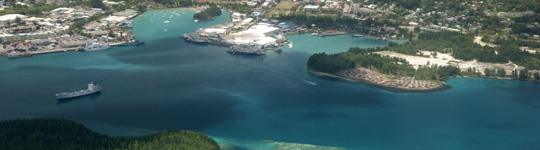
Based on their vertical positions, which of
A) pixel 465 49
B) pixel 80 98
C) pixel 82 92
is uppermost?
pixel 465 49

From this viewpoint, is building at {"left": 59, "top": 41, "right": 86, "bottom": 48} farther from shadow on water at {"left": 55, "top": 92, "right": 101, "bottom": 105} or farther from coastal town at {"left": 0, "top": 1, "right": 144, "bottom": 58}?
shadow on water at {"left": 55, "top": 92, "right": 101, "bottom": 105}

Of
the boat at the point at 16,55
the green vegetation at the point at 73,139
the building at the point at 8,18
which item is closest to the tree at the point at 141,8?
the building at the point at 8,18

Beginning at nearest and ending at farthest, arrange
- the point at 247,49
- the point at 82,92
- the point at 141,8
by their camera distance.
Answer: the point at 82,92, the point at 247,49, the point at 141,8

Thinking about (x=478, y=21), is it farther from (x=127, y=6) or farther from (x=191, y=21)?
→ (x=127, y=6)

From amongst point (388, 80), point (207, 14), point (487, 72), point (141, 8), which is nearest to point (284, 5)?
point (207, 14)

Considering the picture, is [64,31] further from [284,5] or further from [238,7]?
[284,5]

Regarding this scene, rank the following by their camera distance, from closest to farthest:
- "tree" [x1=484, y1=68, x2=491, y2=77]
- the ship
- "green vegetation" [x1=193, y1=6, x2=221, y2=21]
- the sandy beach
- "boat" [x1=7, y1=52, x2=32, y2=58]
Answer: the sandy beach
"tree" [x1=484, y1=68, x2=491, y2=77]
"boat" [x1=7, y1=52, x2=32, y2=58]
the ship
"green vegetation" [x1=193, y1=6, x2=221, y2=21]

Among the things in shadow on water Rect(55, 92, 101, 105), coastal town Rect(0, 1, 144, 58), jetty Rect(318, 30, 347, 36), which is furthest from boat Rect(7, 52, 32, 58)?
jetty Rect(318, 30, 347, 36)
